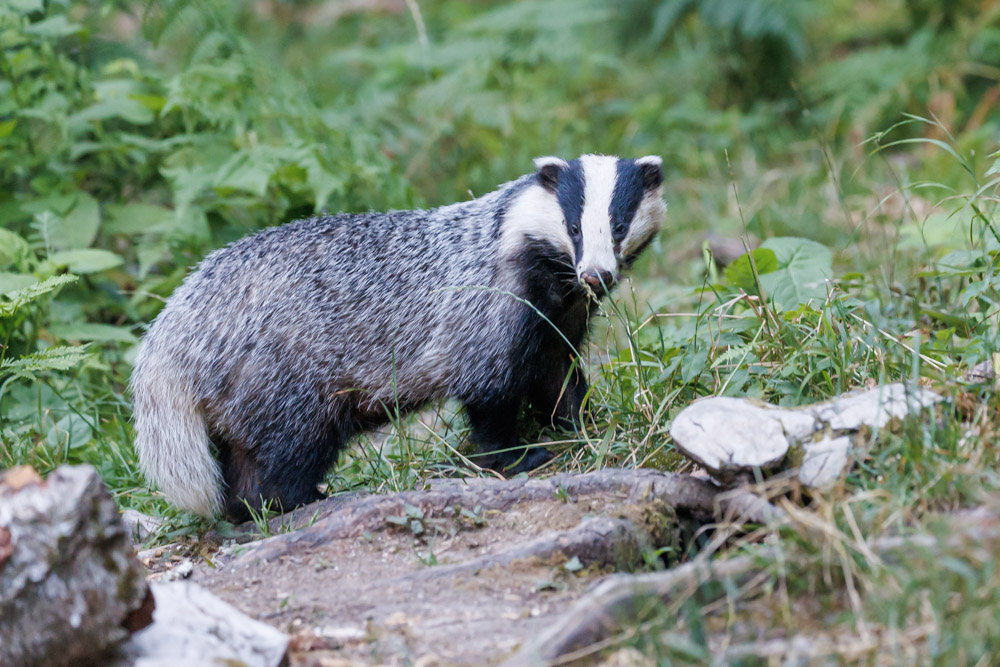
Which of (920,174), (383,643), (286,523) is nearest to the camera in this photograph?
(383,643)

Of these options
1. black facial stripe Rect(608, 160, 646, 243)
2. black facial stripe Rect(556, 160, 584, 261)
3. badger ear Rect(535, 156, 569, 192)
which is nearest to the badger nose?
black facial stripe Rect(556, 160, 584, 261)

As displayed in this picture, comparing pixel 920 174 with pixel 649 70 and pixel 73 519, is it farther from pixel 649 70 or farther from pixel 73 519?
pixel 73 519

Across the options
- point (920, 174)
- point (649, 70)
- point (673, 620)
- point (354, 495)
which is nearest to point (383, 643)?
point (673, 620)

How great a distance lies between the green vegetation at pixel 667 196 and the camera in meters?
3.01

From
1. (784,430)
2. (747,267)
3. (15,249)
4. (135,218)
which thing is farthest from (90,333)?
(784,430)

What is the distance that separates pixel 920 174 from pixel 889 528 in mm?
5693

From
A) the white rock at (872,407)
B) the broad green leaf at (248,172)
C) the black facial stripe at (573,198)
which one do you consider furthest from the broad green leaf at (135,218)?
the white rock at (872,407)

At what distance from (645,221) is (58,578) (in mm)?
2994

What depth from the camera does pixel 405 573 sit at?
3.28 m

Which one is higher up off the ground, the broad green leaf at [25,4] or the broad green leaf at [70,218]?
the broad green leaf at [25,4]

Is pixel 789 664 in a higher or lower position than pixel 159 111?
lower

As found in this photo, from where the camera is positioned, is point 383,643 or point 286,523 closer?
point 383,643

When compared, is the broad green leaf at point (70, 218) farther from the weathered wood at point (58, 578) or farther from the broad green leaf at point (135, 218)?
the weathered wood at point (58, 578)

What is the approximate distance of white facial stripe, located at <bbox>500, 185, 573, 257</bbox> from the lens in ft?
14.5
